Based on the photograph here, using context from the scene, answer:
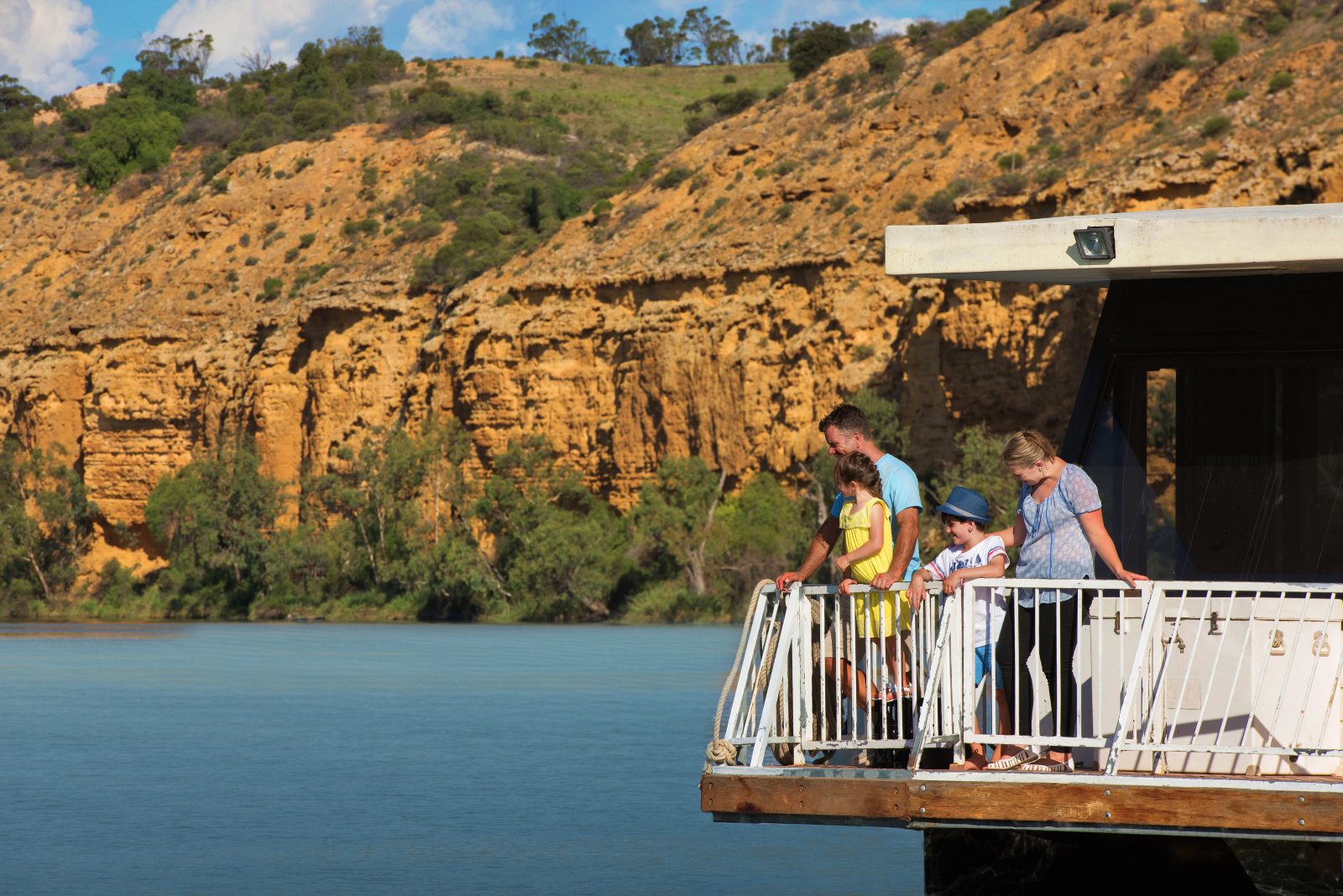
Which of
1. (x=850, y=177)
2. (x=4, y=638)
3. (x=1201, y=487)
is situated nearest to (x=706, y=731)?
(x=1201, y=487)

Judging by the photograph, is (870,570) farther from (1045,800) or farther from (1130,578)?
(1045,800)

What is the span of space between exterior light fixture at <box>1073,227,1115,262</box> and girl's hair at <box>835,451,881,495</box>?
1.33 meters

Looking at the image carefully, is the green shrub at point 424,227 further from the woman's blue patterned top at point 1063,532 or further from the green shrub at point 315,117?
the woman's blue patterned top at point 1063,532

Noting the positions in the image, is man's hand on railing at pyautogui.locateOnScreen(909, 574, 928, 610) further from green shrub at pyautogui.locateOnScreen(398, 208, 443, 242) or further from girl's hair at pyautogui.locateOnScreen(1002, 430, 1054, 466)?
green shrub at pyautogui.locateOnScreen(398, 208, 443, 242)

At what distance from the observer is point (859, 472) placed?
7.08m

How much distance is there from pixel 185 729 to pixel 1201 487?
587 inches

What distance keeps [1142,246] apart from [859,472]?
1582mm

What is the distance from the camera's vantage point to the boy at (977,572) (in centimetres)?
641

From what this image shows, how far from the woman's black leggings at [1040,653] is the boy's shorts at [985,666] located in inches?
1.0

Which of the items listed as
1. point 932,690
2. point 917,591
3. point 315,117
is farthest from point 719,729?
point 315,117

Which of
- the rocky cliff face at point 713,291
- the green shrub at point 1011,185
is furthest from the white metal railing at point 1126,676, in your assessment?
the green shrub at point 1011,185

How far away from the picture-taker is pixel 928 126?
49.0 meters

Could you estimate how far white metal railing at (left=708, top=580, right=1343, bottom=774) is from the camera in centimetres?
600

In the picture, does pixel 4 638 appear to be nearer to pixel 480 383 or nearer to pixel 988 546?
pixel 480 383
